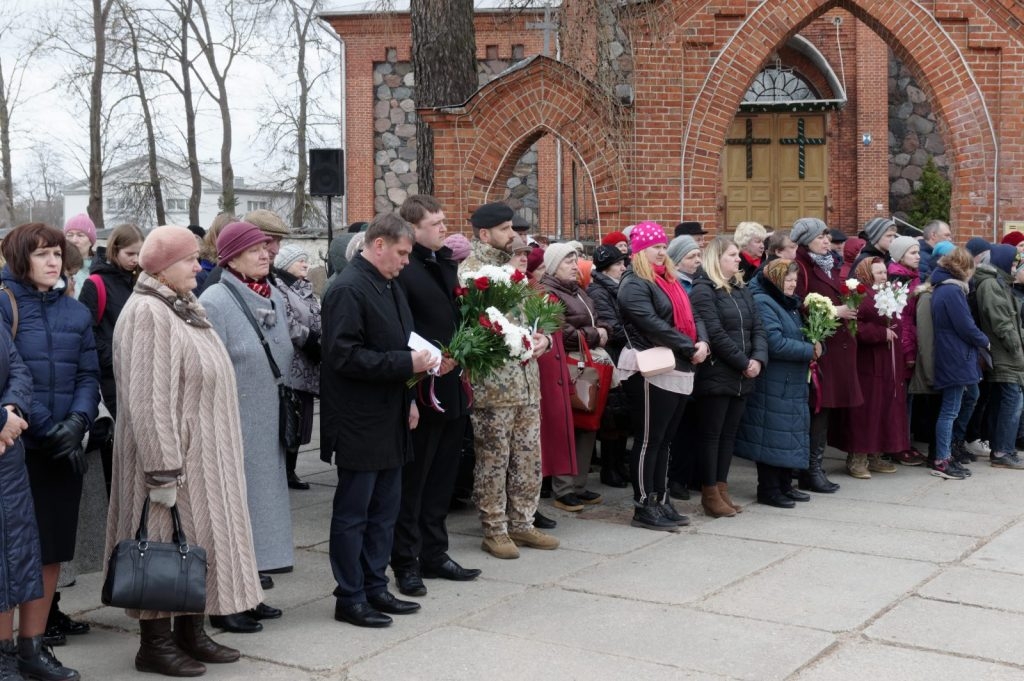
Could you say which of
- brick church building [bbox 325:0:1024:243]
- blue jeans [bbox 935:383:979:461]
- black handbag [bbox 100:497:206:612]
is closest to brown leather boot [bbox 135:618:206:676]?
black handbag [bbox 100:497:206:612]

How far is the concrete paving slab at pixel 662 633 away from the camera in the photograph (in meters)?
5.26

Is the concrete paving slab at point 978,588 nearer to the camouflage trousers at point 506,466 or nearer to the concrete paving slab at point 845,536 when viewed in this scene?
the concrete paving slab at point 845,536

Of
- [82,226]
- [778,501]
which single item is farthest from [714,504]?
[82,226]

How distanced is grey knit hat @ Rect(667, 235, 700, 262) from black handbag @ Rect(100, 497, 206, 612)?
14.1 ft

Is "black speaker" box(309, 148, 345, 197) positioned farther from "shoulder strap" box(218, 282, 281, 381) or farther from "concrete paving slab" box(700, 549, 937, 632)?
"shoulder strap" box(218, 282, 281, 381)

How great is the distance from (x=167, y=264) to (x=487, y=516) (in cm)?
275

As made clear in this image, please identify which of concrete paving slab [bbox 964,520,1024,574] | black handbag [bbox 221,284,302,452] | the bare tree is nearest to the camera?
black handbag [bbox 221,284,302,452]

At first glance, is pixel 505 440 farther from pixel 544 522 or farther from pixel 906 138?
pixel 906 138

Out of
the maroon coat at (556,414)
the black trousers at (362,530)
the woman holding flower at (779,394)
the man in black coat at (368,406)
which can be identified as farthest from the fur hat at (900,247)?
the black trousers at (362,530)

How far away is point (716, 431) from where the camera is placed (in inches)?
321

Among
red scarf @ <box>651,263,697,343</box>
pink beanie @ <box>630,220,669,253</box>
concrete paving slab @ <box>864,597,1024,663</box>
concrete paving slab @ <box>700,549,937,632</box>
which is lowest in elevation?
concrete paving slab @ <box>864,597,1024,663</box>

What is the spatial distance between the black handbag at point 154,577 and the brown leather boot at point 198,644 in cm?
35

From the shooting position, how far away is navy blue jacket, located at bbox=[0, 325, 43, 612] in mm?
4770

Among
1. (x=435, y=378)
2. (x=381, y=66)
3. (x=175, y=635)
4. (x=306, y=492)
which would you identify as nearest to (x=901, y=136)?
(x=381, y=66)
